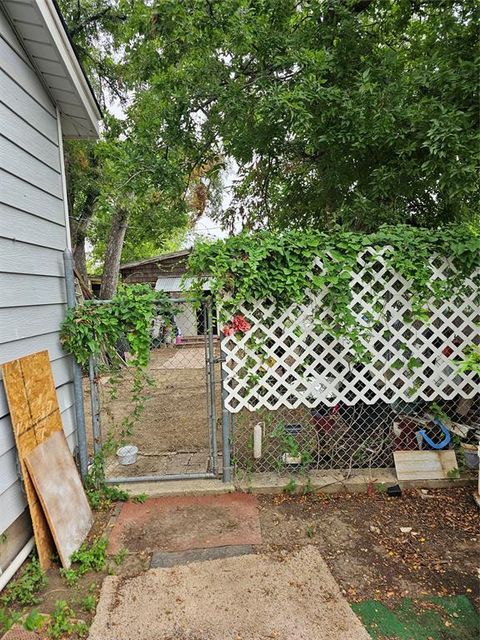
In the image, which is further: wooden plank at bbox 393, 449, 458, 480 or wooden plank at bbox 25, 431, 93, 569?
wooden plank at bbox 393, 449, 458, 480

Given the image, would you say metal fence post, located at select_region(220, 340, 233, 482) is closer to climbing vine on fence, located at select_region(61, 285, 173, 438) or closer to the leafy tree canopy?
climbing vine on fence, located at select_region(61, 285, 173, 438)

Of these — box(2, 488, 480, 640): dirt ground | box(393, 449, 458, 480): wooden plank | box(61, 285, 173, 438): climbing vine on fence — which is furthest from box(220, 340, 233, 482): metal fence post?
box(393, 449, 458, 480): wooden plank

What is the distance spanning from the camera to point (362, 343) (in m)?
3.05

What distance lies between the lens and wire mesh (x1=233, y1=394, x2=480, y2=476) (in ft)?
10.6

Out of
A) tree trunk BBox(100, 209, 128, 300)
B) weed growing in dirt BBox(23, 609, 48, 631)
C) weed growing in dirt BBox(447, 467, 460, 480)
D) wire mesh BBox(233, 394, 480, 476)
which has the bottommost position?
weed growing in dirt BBox(23, 609, 48, 631)

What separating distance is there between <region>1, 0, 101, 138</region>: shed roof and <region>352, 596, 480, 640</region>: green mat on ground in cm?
392

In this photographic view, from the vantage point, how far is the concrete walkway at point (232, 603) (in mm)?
1816

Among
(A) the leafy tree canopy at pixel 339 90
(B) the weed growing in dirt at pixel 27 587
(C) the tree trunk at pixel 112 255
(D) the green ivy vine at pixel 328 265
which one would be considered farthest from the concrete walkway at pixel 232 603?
(C) the tree trunk at pixel 112 255

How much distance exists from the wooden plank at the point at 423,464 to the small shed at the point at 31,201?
2681 millimetres

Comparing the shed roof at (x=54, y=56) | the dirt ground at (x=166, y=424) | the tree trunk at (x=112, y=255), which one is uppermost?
the shed roof at (x=54, y=56)

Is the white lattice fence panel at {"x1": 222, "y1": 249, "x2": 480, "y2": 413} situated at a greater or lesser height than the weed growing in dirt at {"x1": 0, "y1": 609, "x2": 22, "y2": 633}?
greater

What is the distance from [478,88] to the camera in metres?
2.97

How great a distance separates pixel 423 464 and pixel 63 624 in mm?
2672

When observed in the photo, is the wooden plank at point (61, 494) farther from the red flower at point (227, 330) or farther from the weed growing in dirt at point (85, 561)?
the red flower at point (227, 330)
